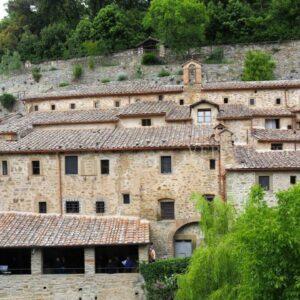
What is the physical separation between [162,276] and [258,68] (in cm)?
2940

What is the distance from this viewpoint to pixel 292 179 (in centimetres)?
2372

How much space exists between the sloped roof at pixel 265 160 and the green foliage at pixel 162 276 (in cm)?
528

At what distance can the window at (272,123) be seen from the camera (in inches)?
1404

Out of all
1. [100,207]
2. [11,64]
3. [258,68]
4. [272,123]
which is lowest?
[100,207]

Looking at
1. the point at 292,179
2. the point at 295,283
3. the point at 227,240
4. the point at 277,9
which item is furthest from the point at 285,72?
the point at 295,283

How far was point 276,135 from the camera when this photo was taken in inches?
1230

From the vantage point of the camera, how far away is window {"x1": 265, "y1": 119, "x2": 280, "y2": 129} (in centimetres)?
3566

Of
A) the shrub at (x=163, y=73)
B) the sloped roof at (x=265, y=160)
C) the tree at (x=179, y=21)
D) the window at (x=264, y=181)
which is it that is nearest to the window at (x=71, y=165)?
the sloped roof at (x=265, y=160)

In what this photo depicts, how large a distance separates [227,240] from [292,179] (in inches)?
316

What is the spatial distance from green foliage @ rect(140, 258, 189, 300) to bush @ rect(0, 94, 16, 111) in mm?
35367

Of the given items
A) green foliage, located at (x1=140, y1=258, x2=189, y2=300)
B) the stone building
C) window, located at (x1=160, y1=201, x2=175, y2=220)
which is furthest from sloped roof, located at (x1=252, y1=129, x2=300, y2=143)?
green foliage, located at (x1=140, y1=258, x2=189, y2=300)

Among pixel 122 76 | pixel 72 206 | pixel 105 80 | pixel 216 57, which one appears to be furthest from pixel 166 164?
pixel 216 57

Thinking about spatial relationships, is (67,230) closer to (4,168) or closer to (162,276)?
(162,276)

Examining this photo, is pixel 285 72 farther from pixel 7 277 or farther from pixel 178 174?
pixel 7 277
